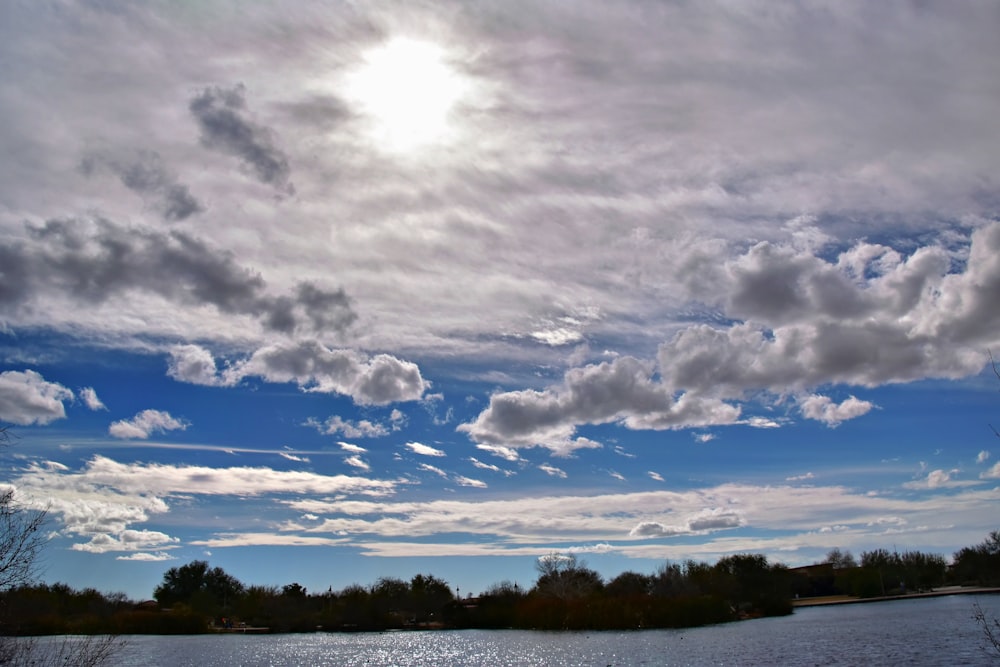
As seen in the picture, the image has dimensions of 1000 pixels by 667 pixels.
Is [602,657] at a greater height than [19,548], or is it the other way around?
[19,548]

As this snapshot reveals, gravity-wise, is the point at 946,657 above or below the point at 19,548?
below

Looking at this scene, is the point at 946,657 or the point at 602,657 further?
the point at 602,657

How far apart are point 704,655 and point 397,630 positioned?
429ft

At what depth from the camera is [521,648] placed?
100688 millimetres

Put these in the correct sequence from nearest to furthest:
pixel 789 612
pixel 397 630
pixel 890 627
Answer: pixel 890 627 → pixel 789 612 → pixel 397 630

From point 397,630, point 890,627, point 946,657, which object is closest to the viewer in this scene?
point 946,657

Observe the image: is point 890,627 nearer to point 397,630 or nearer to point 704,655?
point 704,655

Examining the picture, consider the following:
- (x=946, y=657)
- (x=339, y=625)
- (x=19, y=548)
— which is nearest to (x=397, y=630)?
(x=339, y=625)

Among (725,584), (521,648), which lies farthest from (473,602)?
(521,648)

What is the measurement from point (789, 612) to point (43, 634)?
533ft

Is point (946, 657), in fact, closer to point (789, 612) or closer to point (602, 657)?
Answer: point (602, 657)

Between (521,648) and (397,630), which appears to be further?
(397,630)

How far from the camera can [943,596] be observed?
7692 inches

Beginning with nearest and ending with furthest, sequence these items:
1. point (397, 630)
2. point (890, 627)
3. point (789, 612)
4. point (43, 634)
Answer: point (890, 627)
point (43, 634)
point (789, 612)
point (397, 630)
